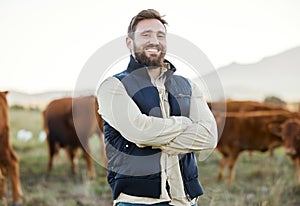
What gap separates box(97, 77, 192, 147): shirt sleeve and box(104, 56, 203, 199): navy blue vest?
0.14 feet

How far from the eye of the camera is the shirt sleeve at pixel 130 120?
224 cm

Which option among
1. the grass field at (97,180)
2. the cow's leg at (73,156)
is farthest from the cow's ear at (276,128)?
the cow's leg at (73,156)

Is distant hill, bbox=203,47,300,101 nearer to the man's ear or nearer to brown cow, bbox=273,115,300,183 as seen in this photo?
brown cow, bbox=273,115,300,183

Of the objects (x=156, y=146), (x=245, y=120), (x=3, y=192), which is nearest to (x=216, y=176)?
(x=245, y=120)

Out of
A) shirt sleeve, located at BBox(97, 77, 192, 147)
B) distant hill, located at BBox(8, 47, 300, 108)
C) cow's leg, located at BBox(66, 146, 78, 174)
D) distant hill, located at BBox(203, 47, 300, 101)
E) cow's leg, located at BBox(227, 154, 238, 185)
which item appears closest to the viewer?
shirt sleeve, located at BBox(97, 77, 192, 147)

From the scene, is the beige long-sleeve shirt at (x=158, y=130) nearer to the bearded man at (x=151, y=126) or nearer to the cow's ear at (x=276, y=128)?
the bearded man at (x=151, y=126)

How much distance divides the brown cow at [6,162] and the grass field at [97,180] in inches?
5.3

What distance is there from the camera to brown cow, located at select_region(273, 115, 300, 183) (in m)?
8.45

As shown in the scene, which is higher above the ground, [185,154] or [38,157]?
[185,154]

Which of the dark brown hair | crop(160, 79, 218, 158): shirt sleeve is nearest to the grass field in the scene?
crop(160, 79, 218, 158): shirt sleeve

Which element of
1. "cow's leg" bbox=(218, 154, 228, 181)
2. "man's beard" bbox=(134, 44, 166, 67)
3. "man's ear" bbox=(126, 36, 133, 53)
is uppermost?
"man's ear" bbox=(126, 36, 133, 53)

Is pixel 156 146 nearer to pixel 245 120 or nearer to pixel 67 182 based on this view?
pixel 67 182

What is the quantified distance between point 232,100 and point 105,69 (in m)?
7.56

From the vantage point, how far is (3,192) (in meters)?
6.57
